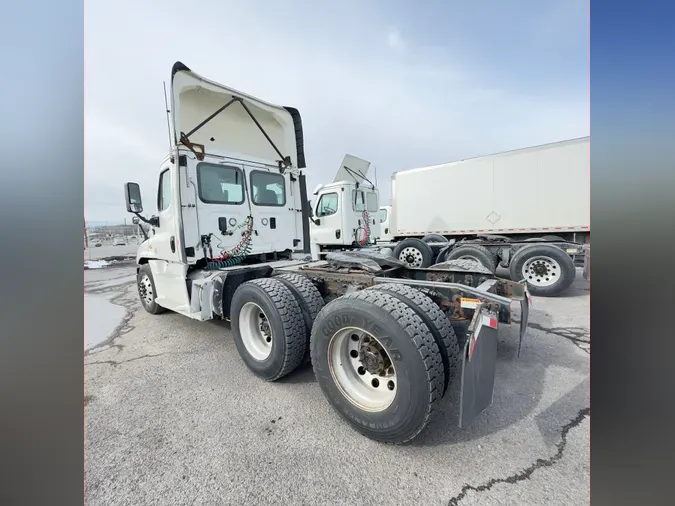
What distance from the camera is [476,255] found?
7.53m

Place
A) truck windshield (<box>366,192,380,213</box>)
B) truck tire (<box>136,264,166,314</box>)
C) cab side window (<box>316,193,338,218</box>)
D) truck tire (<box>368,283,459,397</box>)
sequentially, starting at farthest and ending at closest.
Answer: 1. truck windshield (<box>366,192,380,213</box>)
2. cab side window (<box>316,193,338,218</box>)
3. truck tire (<box>136,264,166,314</box>)
4. truck tire (<box>368,283,459,397</box>)

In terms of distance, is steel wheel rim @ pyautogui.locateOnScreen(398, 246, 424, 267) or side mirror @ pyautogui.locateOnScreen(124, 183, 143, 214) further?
steel wheel rim @ pyautogui.locateOnScreen(398, 246, 424, 267)

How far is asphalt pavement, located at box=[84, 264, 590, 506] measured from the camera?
6.24ft

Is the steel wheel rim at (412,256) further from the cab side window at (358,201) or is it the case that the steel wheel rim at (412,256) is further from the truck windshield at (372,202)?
the truck windshield at (372,202)

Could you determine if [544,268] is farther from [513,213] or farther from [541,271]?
[513,213]

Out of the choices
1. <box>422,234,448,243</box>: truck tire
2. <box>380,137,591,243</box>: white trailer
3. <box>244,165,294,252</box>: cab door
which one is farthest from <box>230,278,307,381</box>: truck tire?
<box>380,137,591,243</box>: white trailer

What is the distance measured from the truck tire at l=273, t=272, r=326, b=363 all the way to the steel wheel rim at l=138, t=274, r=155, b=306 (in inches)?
139

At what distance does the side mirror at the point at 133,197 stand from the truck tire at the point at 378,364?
3.78 m

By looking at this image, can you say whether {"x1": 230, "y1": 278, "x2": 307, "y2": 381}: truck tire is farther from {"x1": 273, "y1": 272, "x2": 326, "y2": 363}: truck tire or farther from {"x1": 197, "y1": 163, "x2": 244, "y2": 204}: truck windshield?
{"x1": 197, "y1": 163, "x2": 244, "y2": 204}: truck windshield

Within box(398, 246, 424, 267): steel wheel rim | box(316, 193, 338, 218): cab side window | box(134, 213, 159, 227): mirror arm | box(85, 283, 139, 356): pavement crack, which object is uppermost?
box(316, 193, 338, 218): cab side window

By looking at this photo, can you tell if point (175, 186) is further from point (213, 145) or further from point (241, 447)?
point (241, 447)

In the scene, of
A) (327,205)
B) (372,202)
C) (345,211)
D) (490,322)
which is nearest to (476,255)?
(345,211)

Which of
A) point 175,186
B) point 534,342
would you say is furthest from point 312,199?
point 534,342

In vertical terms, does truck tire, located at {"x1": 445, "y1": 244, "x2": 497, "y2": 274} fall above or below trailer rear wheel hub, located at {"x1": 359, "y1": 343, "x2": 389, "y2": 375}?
above
